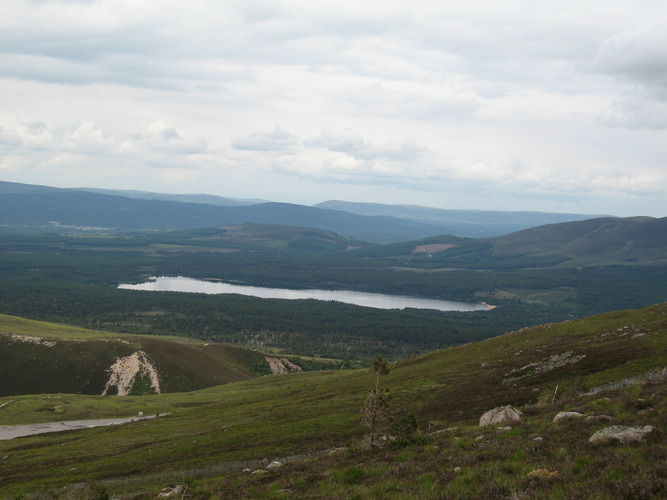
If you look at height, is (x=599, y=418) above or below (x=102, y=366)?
above

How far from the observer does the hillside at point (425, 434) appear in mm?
18844

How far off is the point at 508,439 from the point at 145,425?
199 ft

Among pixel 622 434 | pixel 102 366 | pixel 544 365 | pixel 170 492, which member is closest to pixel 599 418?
pixel 622 434

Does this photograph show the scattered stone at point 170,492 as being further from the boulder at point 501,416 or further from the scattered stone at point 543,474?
the boulder at point 501,416

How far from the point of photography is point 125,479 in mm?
41375

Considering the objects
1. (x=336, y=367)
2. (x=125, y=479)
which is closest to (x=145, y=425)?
(x=125, y=479)

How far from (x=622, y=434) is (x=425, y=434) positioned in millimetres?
13369

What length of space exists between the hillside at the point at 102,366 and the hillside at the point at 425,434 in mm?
18261

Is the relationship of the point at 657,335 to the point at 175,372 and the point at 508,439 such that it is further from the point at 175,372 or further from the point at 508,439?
the point at 175,372

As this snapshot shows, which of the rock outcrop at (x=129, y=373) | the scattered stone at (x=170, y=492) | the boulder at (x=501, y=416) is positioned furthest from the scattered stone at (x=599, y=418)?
the rock outcrop at (x=129, y=373)

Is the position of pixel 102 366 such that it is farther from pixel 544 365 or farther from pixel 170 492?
pixel 170 492

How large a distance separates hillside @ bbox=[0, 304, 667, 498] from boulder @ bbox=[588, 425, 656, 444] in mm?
553

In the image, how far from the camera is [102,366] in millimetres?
125625

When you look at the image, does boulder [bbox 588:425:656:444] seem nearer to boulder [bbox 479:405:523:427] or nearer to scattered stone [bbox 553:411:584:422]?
scattered stone [bbox 553:411:584:422]
